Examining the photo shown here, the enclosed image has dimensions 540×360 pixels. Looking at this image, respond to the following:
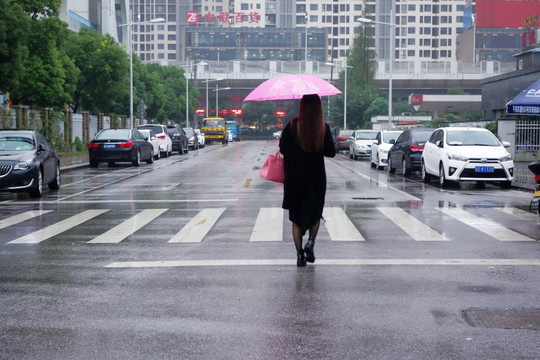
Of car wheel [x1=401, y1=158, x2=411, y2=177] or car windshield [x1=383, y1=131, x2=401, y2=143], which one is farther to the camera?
car windshield [x1=383, y1=131, x2=401, y2=143]

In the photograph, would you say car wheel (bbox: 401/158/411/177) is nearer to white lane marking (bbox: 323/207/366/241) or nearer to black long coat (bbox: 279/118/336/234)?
white lane marking (bbox: 323/207/366/241)

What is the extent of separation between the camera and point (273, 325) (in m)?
6.14

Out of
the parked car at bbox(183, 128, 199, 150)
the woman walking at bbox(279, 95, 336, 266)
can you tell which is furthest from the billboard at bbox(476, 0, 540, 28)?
the woman walking at bbox(279, 95, 336, 266)

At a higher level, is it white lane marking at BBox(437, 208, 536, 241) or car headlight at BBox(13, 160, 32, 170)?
car headlight at BBox(13, 160, 32, 170)

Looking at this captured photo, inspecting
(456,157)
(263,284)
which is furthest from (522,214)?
(263,284)

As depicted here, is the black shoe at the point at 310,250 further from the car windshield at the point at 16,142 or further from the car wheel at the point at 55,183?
the car wheel at the point at 55,183

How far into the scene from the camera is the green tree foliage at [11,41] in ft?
95.3

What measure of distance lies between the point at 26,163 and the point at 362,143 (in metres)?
25.2

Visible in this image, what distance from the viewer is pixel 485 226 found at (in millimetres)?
12336

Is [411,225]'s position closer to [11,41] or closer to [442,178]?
[442,178]

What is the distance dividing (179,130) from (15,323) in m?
44.7

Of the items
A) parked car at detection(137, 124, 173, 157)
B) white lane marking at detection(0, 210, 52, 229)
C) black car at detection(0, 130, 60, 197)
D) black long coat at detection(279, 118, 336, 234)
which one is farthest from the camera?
parked car at detection(137, 124, 173, 157)

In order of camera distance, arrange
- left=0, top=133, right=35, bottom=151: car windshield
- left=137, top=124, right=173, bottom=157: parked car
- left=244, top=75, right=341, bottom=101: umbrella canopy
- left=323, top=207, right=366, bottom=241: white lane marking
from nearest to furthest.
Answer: left=323, top=207, right=366, bottom=241: white lane marking, left=244, top=75, right=341, bottom=101: umbrella canopy, left=0, top=133, right=35, bottom=151: car windshield, left=137, top=124, right=173, bottom=157: parked car

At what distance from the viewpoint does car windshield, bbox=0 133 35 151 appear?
734 inches
